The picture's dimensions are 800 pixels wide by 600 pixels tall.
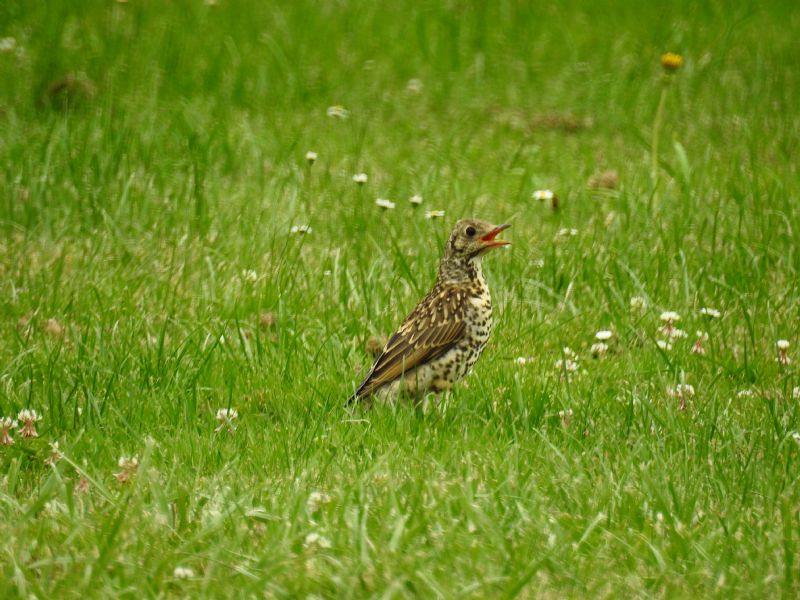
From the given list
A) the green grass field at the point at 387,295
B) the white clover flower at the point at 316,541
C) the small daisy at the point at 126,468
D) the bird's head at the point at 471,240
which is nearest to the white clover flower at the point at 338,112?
the green grass field at the point at 387,295

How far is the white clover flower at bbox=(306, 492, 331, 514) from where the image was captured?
4602 millimetres

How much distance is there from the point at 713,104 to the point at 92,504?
7.09m

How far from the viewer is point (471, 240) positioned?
6.29 metres

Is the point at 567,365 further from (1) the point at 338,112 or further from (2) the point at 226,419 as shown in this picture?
(1) the point at 338,112

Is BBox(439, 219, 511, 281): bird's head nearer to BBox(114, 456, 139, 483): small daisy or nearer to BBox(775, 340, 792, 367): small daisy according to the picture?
BBox(775, 340, 792, 367): small daisy

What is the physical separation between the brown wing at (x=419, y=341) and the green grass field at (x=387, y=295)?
169 mm

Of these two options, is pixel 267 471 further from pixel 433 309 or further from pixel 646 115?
pixel 646 115

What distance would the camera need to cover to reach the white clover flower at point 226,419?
5527 mm

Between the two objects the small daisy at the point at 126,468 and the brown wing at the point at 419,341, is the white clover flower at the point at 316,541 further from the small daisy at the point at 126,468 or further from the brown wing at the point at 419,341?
the brown wing at the point at 419,341

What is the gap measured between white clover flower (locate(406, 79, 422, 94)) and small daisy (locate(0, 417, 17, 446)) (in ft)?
18.8

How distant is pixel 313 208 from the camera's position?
27.0ft

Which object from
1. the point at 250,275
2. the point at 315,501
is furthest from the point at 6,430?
the point at 250,275

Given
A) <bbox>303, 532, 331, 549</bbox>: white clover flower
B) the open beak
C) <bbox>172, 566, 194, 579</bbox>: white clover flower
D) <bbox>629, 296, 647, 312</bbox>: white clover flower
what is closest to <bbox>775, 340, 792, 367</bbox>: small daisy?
<bbox>629, 296, 647, 312</bbox>: white clover flower

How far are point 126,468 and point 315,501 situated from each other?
0.82 metres
